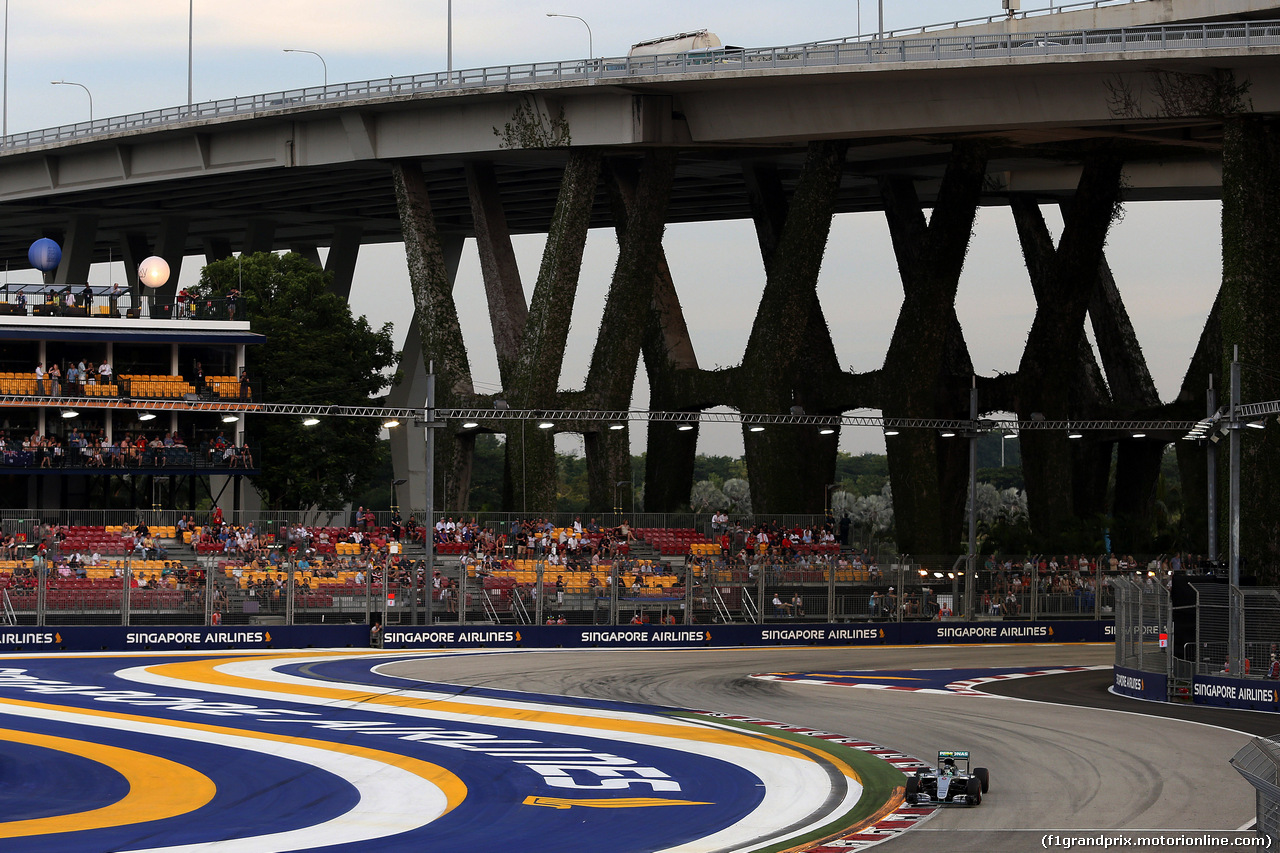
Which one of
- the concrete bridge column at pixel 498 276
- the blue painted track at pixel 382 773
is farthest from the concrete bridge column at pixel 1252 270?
the blue painted track at pixel 382 773

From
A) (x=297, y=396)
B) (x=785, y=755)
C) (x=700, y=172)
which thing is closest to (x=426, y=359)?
(x=297, y=396)

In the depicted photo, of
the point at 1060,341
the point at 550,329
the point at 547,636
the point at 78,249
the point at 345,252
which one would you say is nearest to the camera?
the point at 547,636

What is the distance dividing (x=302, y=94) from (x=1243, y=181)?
3818 cm

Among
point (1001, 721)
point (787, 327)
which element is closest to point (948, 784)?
point (1001, 721)

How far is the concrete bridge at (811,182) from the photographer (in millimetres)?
55438

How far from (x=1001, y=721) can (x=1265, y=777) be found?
14.9 metres

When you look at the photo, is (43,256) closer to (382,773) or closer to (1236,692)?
(382,773)

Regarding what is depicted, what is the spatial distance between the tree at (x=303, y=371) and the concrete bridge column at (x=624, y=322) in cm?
1649

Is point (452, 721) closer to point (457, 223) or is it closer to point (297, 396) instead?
point (297, 396)

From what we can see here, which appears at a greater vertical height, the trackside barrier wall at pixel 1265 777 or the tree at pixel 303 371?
the tree at pixel 303 371

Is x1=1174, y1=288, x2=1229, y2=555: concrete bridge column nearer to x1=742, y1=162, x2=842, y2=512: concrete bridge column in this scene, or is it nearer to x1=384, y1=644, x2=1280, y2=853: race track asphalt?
x1=742, y1=162, x2=842, y2=512: concrete bridge column

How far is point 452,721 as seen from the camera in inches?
1196

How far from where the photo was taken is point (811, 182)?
64.4 metres

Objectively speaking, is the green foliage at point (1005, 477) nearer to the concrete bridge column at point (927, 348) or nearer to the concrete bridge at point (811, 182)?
the concrete bridge at point (811, 182)
